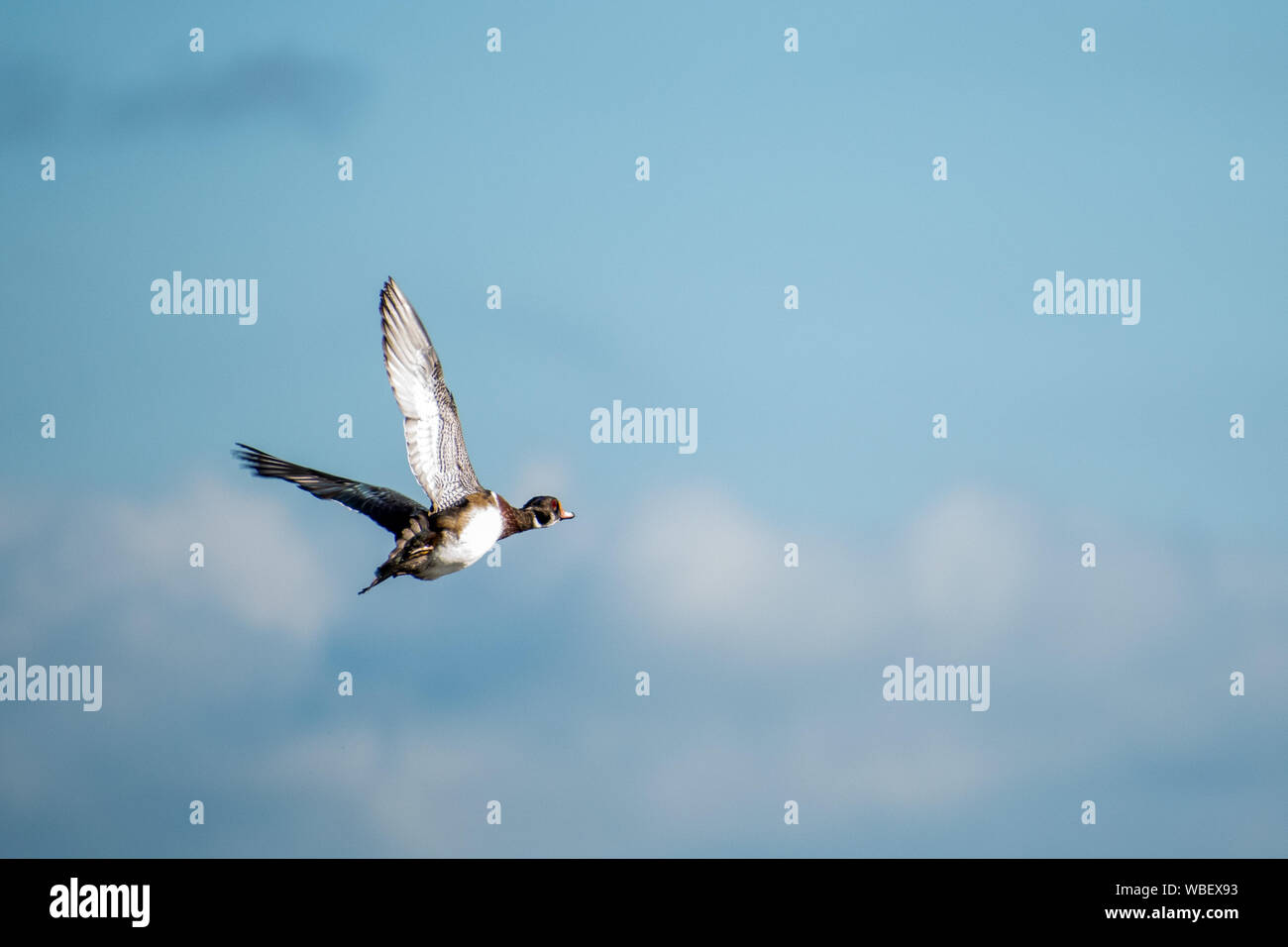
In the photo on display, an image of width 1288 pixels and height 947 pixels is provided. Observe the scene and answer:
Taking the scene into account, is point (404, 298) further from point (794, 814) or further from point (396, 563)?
point (794, 814)

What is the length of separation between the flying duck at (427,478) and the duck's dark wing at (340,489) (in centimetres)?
2

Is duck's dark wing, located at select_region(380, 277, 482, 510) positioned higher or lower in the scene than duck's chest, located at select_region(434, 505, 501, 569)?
higher

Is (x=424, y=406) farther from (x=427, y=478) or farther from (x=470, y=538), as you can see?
(x=470, y=538)

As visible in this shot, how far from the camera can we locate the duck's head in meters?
30.7

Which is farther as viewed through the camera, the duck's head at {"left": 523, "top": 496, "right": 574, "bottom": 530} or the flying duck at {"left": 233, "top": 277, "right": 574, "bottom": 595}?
the duck's head at {"left": 523, "top": 496, "right": 574, "bottom": 530}

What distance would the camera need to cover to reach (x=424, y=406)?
2884 cm

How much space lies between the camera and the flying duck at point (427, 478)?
28.2 m

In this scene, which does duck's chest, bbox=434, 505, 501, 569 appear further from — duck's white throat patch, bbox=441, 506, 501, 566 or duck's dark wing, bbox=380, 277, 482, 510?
duck's dark wing, bbox=380, 277, 482, 510

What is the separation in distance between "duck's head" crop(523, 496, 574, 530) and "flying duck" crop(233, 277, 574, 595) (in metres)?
1.09

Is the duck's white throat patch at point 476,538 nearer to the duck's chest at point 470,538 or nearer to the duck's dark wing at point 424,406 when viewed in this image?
the duck's chest at point 470,538
